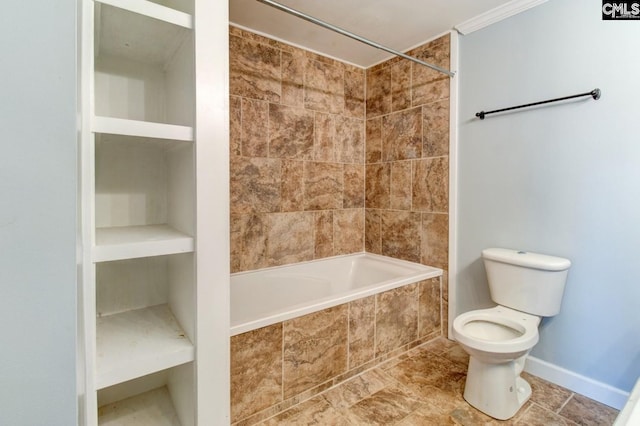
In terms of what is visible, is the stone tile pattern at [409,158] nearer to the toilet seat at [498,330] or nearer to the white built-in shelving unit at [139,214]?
the toilet seat at [498,330]

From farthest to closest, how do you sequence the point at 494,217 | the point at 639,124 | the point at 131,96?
the point at 494,217
the point at 639,124
the point at 131,96

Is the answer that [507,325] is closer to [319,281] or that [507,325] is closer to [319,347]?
[319,347]

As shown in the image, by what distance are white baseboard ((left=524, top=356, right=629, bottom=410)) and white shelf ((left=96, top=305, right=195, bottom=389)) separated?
210 centimetres

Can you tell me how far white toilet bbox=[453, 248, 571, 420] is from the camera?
156cm

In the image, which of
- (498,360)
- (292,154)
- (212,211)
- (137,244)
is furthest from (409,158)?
(137,244)

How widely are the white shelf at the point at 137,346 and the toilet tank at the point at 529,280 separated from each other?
180 centimetres

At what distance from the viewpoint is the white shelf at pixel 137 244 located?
987 millimetres

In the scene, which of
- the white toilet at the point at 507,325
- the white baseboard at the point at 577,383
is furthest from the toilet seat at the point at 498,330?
the white baseboard at the point at 577,383

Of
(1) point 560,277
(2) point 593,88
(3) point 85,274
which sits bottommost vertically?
(1) point 560,277

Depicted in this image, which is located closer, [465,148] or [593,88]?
[593,88]

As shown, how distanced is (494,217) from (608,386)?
1103 millimetres

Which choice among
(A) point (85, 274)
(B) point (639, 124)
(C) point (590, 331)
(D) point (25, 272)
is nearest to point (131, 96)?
(A) point (85, 274)

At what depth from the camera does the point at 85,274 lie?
93 centimetres

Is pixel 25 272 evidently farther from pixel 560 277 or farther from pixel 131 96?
pixel 560 277
